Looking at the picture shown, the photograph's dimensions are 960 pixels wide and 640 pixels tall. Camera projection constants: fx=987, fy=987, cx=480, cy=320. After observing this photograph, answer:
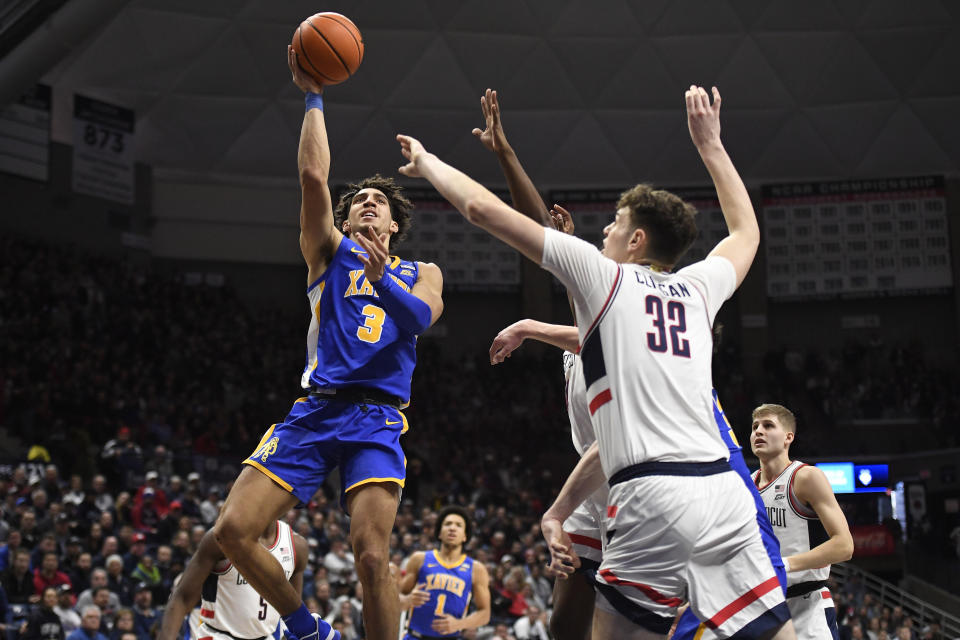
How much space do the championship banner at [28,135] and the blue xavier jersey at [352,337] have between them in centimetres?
2110

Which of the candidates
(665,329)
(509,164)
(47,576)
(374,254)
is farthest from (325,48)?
(47,576)

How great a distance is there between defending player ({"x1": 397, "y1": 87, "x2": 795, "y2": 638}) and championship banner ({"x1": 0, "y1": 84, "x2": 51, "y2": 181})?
75.0 ft

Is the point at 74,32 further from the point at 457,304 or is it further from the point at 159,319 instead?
the point at 457,304

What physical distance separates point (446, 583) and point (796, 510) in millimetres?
4262

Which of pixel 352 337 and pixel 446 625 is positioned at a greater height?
pixel 352 337

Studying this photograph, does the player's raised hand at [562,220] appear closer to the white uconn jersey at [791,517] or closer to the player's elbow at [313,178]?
the player's elbow at [313,178]

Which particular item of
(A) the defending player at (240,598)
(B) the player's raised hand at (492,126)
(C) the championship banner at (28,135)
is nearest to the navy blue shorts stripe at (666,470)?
(B) the player's raised hand at (492,126)

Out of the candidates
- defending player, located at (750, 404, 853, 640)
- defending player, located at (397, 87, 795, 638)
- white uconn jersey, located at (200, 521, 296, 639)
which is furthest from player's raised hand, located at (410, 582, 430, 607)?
defending player, located at (397, 87, 795, 638)

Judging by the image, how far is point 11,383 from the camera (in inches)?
736

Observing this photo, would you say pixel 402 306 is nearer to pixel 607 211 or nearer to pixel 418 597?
pixel 418 597

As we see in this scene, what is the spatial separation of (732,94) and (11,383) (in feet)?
65.9

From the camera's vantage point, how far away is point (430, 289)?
546cm

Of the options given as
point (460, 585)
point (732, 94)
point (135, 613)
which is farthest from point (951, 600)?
point (135, 613)

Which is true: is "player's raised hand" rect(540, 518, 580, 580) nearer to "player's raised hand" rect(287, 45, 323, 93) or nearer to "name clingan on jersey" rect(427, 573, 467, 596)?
"player's raised hand" rect(287, 45, 323, 93)
